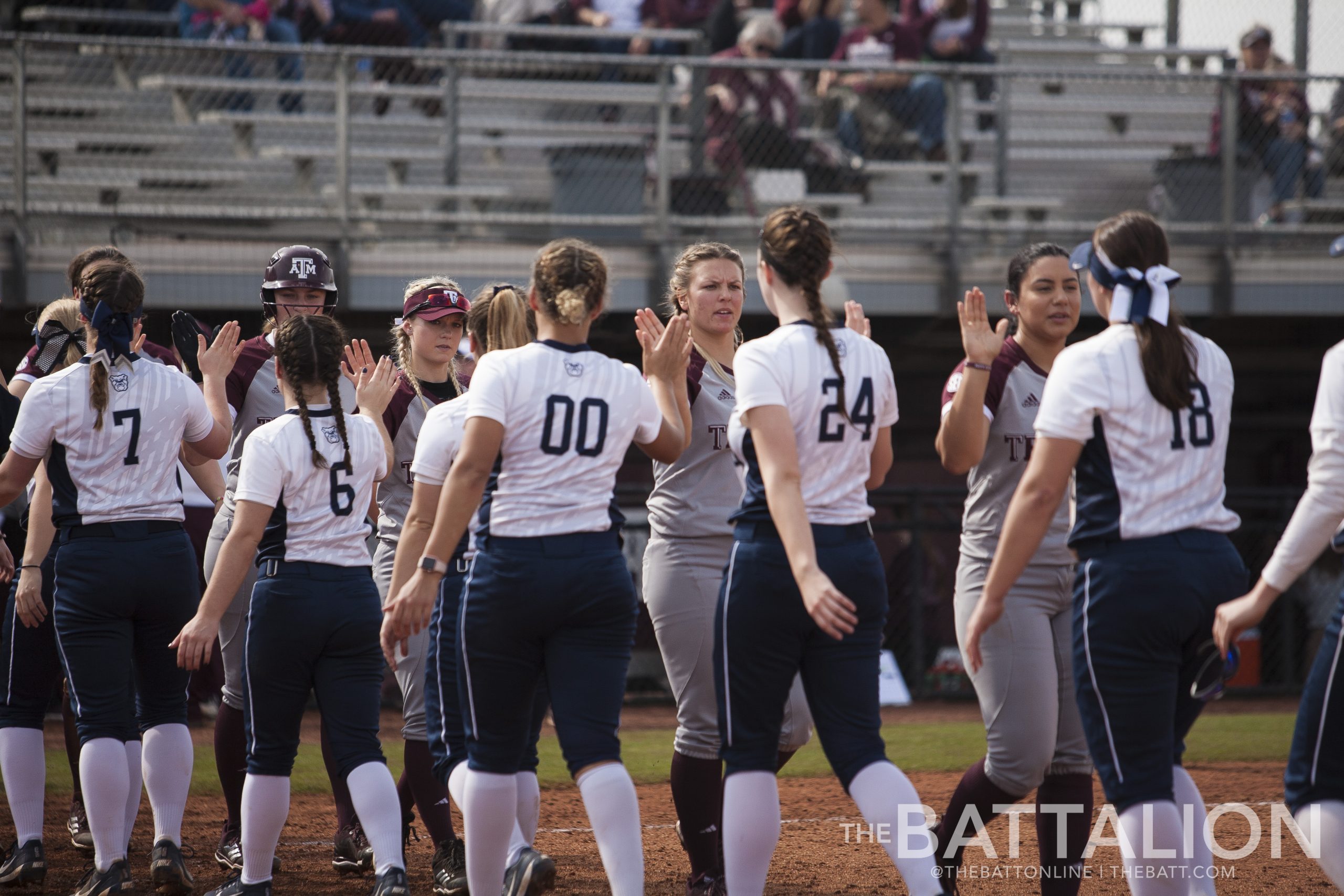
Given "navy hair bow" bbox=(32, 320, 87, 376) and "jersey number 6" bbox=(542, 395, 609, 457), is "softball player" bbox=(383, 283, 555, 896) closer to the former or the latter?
"jersey number 6" bbox=(542, 395, 609, 457)

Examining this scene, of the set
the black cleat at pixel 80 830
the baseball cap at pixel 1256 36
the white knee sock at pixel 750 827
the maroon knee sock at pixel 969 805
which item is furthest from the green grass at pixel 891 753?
the baseball cap at pixel 1256 36

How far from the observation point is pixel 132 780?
461cm

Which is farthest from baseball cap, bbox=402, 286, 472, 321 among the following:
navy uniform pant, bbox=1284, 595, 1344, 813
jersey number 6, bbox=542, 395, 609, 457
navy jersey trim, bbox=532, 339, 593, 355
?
navy uniform pant, bbox=1284, 595, 1344, 813

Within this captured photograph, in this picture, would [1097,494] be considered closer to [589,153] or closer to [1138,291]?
[1138,291]

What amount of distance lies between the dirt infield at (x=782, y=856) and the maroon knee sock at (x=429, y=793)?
0.20 meters

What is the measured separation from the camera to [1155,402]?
10.7ft

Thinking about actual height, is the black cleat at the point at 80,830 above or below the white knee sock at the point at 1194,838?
below

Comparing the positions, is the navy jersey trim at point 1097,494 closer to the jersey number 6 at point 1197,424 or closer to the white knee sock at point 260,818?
the jersey number 6 at point 1197,424

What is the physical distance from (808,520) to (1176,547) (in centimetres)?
86

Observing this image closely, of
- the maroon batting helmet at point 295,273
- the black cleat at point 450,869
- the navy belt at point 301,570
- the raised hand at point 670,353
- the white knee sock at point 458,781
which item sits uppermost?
the maroon batting helmet at point 295,273

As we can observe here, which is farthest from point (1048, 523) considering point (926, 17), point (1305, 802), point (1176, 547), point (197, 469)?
point (926, 17)

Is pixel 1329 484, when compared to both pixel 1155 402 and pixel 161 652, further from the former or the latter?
pixel 161 652

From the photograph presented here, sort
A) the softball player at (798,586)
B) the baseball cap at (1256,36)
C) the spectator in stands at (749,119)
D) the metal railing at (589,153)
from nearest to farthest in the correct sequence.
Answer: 1. the softball player at (798,586)
2. the metal railing at (589,153)
3. the spectator in stands at (749,119)
4. the baseball cap at (1256,36)

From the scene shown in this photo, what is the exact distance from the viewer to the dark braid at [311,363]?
419 cm
